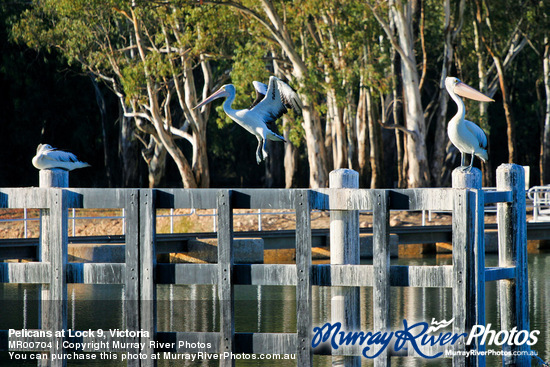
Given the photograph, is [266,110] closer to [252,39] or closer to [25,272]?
[25,272]

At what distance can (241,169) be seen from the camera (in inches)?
2208

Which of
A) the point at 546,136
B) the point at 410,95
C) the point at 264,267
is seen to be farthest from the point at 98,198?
the point at 546,136

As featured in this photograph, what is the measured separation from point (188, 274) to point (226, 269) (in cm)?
41

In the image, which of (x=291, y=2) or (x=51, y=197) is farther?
(x=291, y=2)

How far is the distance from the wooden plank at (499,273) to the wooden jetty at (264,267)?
36 millimetres

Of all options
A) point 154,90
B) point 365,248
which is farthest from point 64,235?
point 154,90

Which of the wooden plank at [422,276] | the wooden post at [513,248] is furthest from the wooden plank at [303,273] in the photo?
the wooden post at [513,248]

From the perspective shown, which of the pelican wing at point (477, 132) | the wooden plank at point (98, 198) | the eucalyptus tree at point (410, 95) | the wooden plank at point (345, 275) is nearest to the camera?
the wooden plank at point (345, 275)

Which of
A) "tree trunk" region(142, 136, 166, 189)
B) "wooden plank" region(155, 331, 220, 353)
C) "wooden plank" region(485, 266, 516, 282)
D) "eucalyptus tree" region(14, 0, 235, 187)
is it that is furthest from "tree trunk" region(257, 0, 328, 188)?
"wooden plank" region(155, 331, 220, 353)

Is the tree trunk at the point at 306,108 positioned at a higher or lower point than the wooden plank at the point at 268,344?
higher

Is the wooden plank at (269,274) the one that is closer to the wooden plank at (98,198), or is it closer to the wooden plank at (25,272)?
the wooden plank at (98,198)

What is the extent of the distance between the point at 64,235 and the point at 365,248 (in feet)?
46.8

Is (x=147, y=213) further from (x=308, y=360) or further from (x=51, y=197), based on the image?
(x=308, y=360)

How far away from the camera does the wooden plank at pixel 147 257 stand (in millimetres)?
8453
